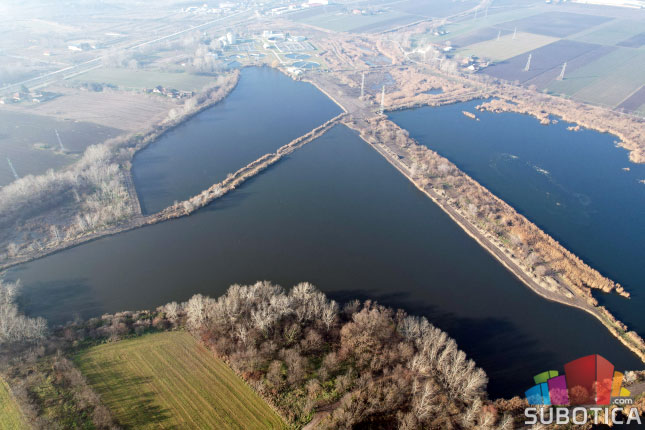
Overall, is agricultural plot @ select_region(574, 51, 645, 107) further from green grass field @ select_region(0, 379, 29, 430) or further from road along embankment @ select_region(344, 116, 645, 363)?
green grass field @ select_region(0, 379, 29, 430)

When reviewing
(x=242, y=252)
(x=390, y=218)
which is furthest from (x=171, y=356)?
(x=390, y=218)

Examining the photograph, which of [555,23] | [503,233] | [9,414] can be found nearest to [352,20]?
[555,23]

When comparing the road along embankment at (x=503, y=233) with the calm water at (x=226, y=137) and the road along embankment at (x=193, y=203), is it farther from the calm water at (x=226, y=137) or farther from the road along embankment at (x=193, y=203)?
the calm water at (x=226, y=137)

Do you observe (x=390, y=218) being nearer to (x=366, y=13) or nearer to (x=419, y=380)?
(x=419, y=380)

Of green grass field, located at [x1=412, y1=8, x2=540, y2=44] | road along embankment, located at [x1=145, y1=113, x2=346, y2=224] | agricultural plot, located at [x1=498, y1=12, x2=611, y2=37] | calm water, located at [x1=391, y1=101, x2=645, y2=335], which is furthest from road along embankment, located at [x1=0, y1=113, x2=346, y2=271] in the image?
agricultural plot, located at [x1=498, y1=12, x2=611, y2=37]

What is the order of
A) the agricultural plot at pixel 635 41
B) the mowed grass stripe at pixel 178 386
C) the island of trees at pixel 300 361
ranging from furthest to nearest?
the agricultural plot at pixel 635 41, the mowed grass stripe at pixel 178 386, the island of trees at pixel 300 361

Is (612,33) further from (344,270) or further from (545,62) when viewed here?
(344,270)

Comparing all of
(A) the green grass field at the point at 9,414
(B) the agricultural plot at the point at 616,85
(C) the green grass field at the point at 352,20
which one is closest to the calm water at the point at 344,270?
(A) the green grass field at the point at 9,414
